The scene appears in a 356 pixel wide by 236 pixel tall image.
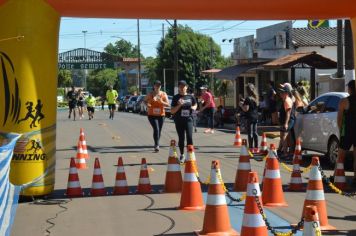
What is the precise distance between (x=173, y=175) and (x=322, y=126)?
5313mm

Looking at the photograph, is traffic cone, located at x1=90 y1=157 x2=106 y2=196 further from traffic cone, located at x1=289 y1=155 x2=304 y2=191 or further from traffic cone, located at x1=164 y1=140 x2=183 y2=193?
traffic cone, located at x1=289 y1=155 x2=304 y2=191

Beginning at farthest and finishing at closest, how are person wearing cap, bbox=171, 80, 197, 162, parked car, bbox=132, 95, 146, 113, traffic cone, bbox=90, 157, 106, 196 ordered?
1. parked car, bbox=132, 95, 146, 113
2. person wearing cap, bbox=171, 80, 197, 162
3. traffic cone, bbox=90, 157, 106, 196

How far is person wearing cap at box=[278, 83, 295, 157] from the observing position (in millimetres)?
15578

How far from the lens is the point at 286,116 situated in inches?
614

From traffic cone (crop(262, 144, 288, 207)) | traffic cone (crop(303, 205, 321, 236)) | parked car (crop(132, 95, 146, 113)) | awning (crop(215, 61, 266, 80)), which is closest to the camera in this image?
traffic cone (crop(303, 205, 321, 236))

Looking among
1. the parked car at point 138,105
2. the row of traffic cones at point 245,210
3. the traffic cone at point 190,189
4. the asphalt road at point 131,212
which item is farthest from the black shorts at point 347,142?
the parked car at point 138,105

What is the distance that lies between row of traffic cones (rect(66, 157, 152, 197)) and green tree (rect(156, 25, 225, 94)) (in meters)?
65.9

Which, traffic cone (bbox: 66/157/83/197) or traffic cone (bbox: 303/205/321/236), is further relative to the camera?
traffic cone (bbox: 66/157/83/197)

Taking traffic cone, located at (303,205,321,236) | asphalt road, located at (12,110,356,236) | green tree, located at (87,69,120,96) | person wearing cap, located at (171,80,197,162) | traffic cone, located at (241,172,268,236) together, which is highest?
green tree, located at (87,69,120,96)

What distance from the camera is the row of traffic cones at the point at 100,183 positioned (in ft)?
34.1

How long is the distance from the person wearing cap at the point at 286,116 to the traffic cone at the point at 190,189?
6929 millimetres

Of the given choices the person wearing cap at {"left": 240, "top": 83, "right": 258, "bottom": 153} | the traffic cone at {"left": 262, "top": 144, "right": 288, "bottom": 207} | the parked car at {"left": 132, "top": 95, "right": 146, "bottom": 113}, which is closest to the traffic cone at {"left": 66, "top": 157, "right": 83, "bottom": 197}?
the traffic cone at {"left": 262, "top": 144, "right": 288, "bottom": 207}

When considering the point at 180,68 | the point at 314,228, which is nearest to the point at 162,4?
the point at 314,228

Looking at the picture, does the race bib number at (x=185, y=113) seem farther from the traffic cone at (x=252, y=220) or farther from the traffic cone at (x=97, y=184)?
the traffic cone at (x=252, y=220)
